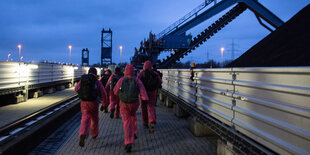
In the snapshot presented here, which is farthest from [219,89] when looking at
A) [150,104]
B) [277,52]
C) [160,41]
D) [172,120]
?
[160,41]

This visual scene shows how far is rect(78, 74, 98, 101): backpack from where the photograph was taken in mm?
5590

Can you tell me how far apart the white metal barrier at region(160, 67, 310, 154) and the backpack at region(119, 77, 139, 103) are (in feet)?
6.06

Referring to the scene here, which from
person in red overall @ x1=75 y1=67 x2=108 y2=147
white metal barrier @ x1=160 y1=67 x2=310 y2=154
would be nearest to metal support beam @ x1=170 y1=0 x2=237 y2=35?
person in red overall @ x1=75 y1=67 x2=108 y2=147

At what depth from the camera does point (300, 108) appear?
2527mm

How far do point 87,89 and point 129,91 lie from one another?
1.05 metres

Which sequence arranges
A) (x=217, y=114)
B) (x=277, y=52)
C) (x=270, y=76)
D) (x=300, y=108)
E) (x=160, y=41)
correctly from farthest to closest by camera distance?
1. (x=160, y=41)
2. (x=277, y=52)
3. (x=217, y=114)
4. (x=270, y=76)
5. (x=300, y=108)

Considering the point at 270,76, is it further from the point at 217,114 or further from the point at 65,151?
the point at 65,151

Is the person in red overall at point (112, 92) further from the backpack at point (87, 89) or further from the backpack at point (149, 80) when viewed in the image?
the backpack at point (87, 89)

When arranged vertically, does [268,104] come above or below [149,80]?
below

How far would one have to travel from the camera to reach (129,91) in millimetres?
5438

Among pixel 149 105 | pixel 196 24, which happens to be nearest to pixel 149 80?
pixel 149 105

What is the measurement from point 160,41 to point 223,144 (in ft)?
107

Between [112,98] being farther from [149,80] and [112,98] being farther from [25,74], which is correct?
[25,74]

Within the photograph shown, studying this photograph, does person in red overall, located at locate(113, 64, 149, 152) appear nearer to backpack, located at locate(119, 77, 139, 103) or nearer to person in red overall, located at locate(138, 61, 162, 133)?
backpack, located at locate(119, 77, 139, 103)
